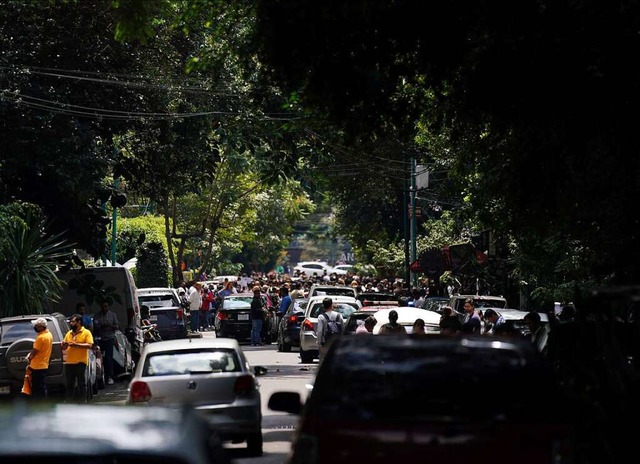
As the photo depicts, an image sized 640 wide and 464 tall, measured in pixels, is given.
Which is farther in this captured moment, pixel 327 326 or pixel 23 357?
pixel 327 326

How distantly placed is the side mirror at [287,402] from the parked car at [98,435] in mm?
3394

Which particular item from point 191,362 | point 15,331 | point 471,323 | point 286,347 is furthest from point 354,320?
point 191,362

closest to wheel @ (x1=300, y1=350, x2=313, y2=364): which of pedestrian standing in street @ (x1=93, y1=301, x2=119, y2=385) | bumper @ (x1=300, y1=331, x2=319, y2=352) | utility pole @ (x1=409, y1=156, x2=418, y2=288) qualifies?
bumper @ (x1=300, y1=331, x2=319, y2=352)

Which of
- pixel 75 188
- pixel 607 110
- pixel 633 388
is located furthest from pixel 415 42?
pixel 75 188

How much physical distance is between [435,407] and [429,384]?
10.4 inches

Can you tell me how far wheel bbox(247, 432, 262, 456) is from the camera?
15336 millimetres

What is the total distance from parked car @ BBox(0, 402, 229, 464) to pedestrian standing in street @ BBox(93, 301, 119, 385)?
2118 centimetres

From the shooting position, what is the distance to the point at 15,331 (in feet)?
78.9

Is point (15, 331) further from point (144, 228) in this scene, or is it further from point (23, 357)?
point (144, 228)

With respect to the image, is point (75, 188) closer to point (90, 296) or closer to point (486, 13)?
point (90, 296)

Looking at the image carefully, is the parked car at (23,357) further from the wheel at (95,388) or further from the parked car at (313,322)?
the parked car at (313,322)

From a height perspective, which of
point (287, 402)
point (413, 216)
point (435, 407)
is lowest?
point (413, 216)

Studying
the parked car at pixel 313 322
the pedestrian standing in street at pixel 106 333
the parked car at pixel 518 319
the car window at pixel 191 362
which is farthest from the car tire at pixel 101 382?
the car window at pixel 191 362

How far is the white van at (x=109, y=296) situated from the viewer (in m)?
→ 29.7
